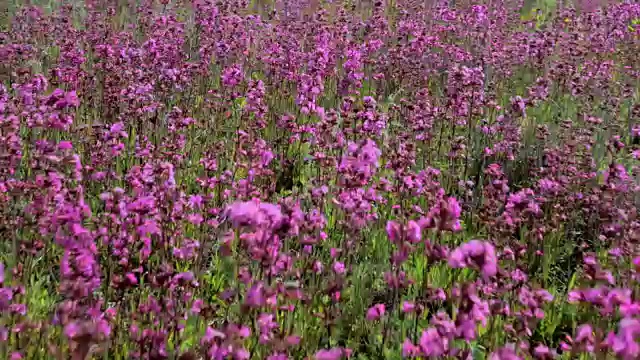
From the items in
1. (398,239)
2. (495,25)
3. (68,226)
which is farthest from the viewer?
(495,25)

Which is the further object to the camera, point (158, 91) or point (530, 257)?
point (158, 91)

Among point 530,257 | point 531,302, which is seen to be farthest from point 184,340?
point 530,257

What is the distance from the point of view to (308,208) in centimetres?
409

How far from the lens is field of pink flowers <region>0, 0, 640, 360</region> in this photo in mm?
2334

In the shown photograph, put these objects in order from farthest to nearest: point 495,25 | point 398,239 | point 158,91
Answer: point 495,25 → point 158,91 → point 398,239

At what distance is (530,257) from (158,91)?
375 cm

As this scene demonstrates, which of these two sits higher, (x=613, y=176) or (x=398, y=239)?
(x=398, y=239)

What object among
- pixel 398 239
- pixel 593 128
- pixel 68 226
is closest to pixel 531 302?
pixel 398 239

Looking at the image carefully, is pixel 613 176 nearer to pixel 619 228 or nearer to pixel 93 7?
pixel 619 228

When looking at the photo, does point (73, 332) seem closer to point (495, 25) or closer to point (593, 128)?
point (593, 128)

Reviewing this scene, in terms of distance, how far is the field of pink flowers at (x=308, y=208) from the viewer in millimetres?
2334

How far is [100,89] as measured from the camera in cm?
632

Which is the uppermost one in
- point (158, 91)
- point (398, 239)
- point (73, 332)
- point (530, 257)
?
point (398, 239)

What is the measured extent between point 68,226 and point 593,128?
15.1 ft
